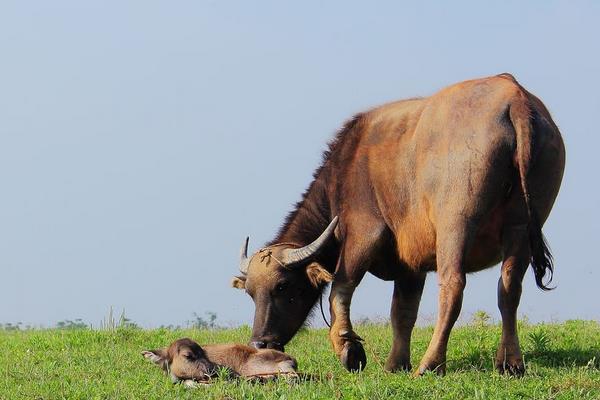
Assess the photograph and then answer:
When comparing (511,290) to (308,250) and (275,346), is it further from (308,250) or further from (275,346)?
(275,346)

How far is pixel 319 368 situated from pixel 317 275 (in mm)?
1128

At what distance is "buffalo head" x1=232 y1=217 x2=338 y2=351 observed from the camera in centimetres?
1058

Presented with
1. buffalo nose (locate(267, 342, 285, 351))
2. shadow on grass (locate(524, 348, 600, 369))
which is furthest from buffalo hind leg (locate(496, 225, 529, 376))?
buffalo nose (locate(267, 342, 285, 351))

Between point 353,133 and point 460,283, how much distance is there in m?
2.43

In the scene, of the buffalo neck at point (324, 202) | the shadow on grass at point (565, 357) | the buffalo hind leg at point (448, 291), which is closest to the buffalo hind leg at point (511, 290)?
the buffalo hind leg at point (448, 291)

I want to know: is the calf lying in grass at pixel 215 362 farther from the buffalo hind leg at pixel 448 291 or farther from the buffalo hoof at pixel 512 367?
the buffalo hoof at pixel 512 367

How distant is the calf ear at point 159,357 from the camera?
907cm

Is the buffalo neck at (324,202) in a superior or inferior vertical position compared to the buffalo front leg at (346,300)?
superior

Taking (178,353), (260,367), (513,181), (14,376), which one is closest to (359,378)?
(260,367)

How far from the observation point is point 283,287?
1076 centimetres

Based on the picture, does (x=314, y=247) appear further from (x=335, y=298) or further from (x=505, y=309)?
(x=505, y=309)

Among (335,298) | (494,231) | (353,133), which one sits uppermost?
(353,133)

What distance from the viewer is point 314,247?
10539 millimetres

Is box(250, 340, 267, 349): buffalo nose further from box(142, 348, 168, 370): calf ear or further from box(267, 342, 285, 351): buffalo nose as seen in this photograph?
box(142, 348, 168, 370): calf ear
